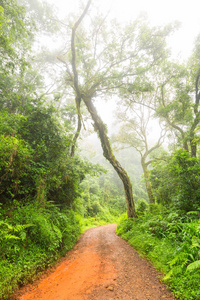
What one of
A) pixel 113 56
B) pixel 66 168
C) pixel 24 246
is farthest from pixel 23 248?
pixel 113 56

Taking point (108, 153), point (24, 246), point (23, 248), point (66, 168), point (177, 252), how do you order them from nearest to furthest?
point (177, 252), point (23, 248), point (24, 246), point (66, 168), point (108, 153)

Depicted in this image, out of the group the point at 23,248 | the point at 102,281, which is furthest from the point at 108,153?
the point at 102,281

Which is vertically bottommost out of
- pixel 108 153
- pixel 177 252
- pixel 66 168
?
pixel 177 252

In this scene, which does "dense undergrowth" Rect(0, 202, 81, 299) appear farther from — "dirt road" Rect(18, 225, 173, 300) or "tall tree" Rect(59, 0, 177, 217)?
"tall tree" Rect(59, 0, 177, 217)

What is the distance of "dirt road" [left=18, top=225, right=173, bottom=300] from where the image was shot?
9.17 feet

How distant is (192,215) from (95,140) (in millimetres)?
41593

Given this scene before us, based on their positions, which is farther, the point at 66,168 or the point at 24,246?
the point at 66,168

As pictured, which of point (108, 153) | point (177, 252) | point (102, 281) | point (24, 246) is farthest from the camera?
point (108, 153)

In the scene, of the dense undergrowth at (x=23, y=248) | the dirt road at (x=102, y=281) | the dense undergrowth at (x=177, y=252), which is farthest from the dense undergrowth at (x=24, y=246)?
the dense undergrowth at (x=177, y=252)

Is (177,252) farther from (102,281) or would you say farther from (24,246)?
(24,246)

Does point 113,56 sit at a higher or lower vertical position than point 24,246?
higher

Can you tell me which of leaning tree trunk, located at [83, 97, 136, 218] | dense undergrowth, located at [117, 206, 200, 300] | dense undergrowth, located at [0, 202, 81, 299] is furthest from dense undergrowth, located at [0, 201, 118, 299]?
leaning tree trunk, located at [83, 97, 136, 218]

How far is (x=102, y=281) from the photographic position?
325 cm

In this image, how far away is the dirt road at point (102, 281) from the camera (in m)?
2.79
